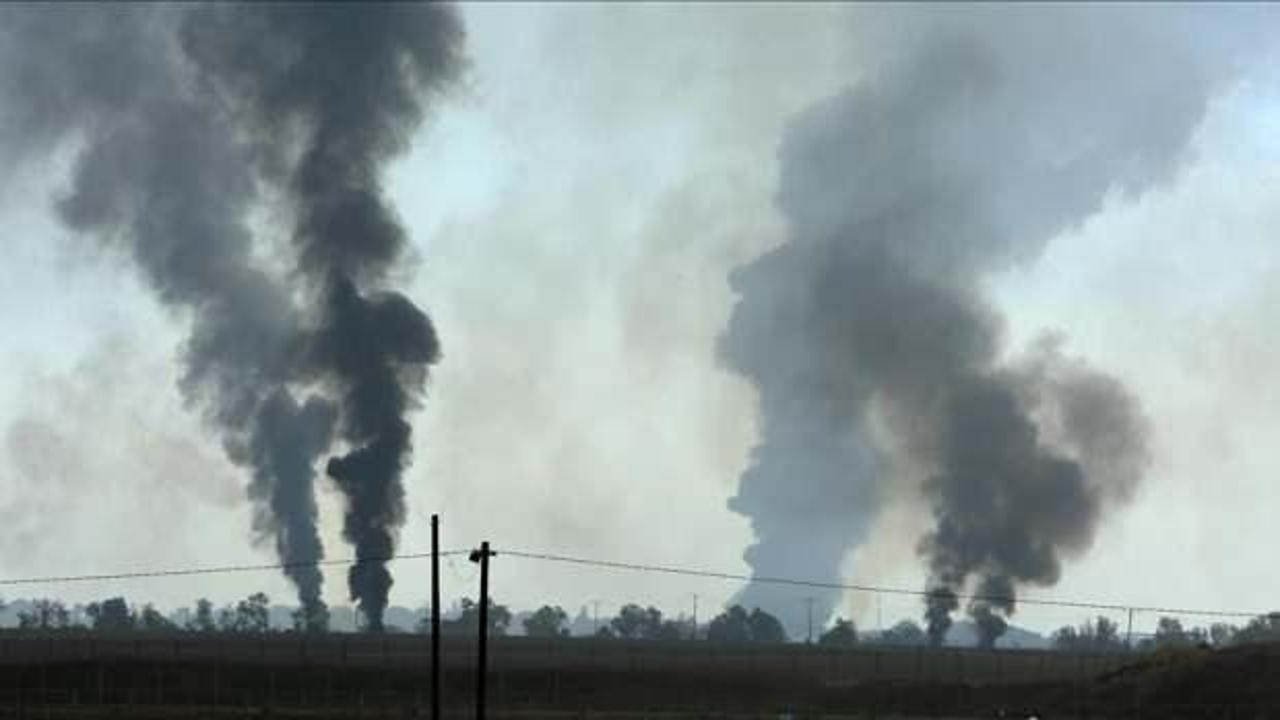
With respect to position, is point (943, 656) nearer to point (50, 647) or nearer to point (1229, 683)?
point (1229, 683)

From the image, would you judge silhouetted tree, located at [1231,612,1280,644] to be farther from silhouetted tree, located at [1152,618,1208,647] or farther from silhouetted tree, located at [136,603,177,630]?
silhouetted tree, located at [136,603,177,630]

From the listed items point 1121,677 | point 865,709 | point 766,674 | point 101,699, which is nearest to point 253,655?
point 101,699

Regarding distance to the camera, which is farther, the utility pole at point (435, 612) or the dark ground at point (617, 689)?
the dark ground at point (617, 689)

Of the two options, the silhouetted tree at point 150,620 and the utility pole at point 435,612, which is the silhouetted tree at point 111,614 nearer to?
the silhouetted tree at point 150,620

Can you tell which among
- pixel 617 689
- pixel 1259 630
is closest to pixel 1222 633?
pixel 1259 630

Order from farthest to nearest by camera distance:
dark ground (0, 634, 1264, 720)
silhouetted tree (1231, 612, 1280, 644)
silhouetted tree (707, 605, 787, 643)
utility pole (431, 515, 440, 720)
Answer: silhouetted tree (707, 605, 787, 643) < silhouetted tree (1231, 612, 1280, 644) < dark ground (0, 634, 1264, 720) < utility pole (431, 515, 440, 720)

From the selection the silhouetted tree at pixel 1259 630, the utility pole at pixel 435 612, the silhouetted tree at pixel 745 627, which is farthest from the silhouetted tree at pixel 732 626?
the utility pole at pixel 435 612

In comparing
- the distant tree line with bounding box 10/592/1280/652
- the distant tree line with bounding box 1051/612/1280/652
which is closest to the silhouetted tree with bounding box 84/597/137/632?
the distant tree line with bounding box 10/592/1280/652

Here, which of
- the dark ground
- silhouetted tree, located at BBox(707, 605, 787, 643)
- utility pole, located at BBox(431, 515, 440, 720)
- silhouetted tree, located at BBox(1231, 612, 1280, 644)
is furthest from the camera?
silhouetted tree, located at BBox(707, 605, 787, 643)

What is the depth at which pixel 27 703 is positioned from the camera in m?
81.8

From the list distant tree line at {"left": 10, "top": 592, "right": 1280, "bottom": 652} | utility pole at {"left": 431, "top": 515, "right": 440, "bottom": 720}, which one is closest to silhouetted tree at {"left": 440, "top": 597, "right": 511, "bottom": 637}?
distant tree line at {"left": 10, "top": 592, "right": 1280, "bottom": 652}

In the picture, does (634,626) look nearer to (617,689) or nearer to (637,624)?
(637,624)

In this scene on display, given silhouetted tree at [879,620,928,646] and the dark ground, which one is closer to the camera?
the dark ground

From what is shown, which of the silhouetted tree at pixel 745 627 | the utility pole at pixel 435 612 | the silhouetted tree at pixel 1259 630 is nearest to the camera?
the utility pole at pixel 435 612
